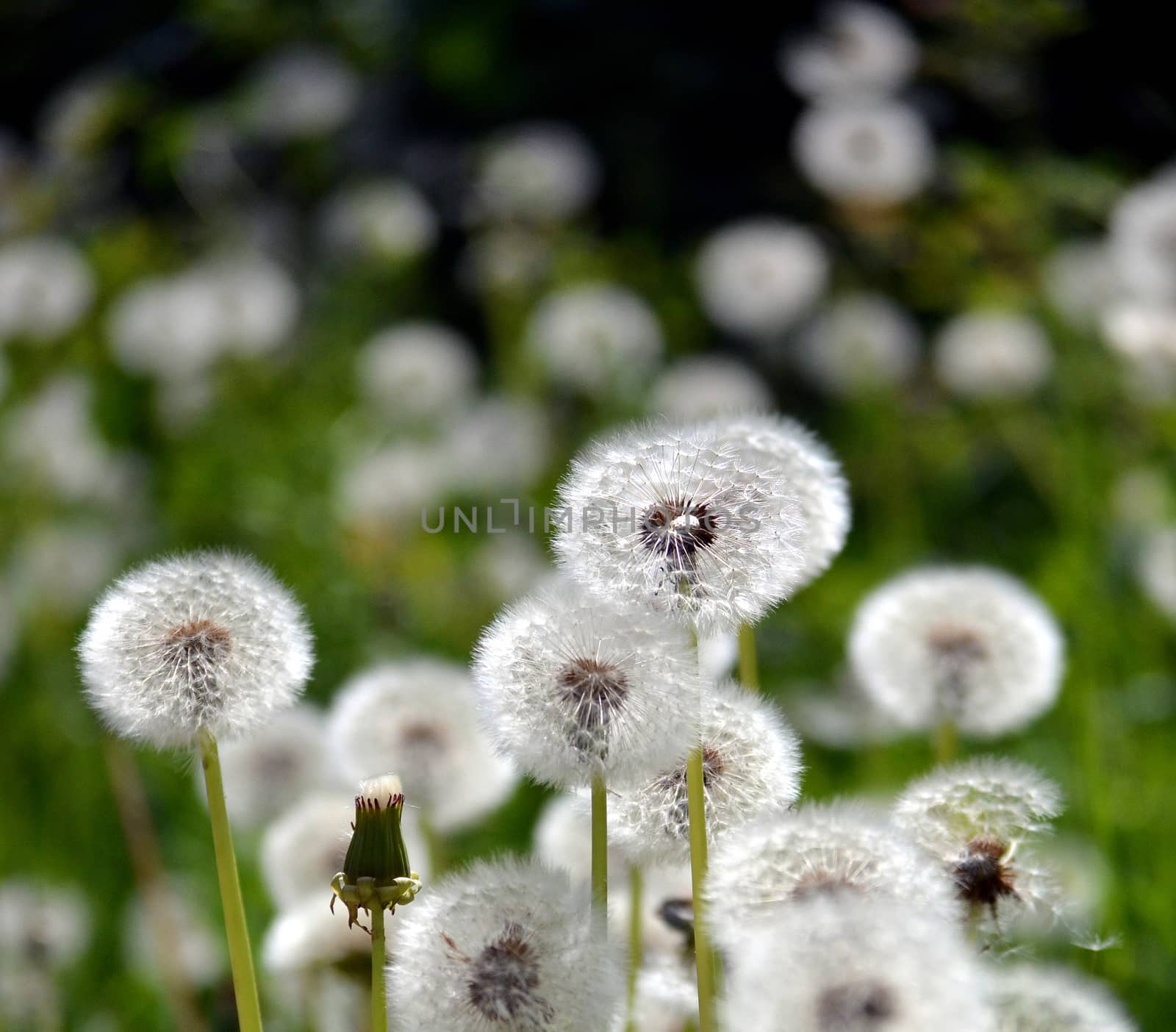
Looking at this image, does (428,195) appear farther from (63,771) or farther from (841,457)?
(63,771)

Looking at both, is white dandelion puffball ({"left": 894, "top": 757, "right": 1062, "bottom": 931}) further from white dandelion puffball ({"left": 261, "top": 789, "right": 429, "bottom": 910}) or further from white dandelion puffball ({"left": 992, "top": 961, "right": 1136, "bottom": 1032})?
white dandelion puffball ({"left": 261, "top": 789, "right": 429, "bottom": 910})

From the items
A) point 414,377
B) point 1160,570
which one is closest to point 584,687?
point 1160,570

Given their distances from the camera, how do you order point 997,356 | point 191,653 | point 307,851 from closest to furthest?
point 191,653, point 307,851, point 997,356

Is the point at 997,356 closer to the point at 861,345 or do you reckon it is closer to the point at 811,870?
the point at 861,345

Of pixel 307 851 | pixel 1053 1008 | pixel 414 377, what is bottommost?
Result: pixel 1053 1008

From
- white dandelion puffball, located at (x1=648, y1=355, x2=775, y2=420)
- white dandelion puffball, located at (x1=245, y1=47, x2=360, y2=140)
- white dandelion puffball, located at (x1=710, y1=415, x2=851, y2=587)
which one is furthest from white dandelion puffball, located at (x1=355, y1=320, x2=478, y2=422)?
white dandelion puffball, located at (x1=710, y1=415, x2=851, y2=587)

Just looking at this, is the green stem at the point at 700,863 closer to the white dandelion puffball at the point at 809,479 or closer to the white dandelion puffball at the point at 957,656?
the white dandelion puffball at the point at 809,479
